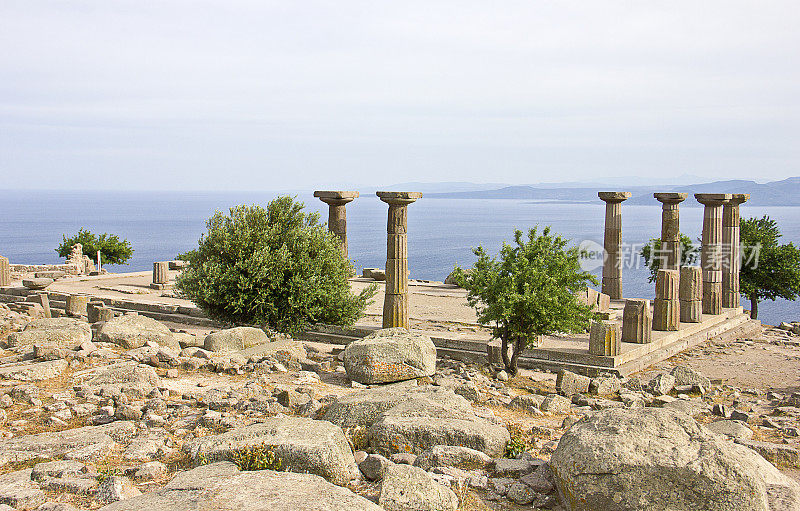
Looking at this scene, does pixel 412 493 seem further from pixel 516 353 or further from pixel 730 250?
pixel 730 250

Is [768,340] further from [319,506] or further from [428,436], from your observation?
[319,506]

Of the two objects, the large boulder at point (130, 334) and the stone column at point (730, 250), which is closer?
the large boulder at point (130, 334)

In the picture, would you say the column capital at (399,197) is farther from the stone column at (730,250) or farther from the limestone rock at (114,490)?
the stone column at (730,250)

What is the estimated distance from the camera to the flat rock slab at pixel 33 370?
12.2 m

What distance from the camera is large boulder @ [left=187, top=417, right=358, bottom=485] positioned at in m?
7.55

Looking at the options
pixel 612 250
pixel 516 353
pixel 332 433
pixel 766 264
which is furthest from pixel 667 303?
pixel 332 433

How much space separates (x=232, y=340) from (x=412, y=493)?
33.4ft

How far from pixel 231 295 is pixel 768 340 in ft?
62.0

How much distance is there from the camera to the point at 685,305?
25.2 metres

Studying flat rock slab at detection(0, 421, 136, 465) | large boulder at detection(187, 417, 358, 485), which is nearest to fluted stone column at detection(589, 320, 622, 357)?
large boulder at detection(187, 417, 358, 485)

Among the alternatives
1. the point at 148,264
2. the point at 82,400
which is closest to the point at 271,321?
the point at 82,400

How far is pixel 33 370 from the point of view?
1236cm

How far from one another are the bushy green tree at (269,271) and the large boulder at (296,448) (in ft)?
35.9

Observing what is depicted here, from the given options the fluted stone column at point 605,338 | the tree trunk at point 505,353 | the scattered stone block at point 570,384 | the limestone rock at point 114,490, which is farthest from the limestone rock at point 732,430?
the limestone rock at point 114,490
